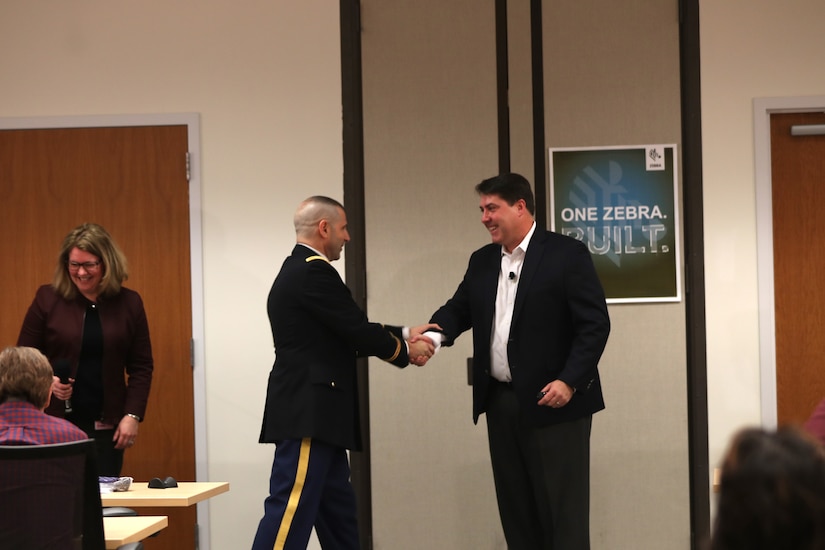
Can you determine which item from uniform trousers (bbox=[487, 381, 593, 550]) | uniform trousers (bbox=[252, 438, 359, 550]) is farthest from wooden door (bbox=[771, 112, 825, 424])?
uniform trousers (bbox=[252, 438, 359, 550])

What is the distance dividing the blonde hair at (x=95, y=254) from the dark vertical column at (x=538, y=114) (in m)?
1.97

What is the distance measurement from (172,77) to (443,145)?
1409 mm

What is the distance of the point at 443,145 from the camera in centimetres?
486

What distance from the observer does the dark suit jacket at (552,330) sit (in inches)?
145

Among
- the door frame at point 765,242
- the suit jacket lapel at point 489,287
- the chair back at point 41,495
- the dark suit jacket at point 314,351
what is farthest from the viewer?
the door frame at point 765,242

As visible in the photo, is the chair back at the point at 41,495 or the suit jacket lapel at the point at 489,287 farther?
the suit jacket lapel at the point at 489,287

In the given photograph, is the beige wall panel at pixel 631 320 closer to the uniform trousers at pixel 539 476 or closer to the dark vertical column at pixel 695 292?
the dark vertical column at pixel 695 292

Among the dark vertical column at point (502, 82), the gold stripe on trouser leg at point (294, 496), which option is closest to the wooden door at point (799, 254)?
the dark vertical column at point (502, 82)

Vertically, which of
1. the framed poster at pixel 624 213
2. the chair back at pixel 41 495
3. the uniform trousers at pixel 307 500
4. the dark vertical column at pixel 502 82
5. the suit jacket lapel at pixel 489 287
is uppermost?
the dark vertical column at pixel 502 82

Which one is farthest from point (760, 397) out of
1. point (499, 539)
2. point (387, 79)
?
point (387, 79)

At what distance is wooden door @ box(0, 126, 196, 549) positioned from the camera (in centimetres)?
491

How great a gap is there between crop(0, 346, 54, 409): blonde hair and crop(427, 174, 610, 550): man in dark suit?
1.74 meters

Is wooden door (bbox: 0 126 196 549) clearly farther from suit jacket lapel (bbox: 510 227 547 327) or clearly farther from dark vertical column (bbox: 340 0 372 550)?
suit jacket lapel (bbox: 510 227 547 327)

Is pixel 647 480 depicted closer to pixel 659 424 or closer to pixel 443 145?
pixel 659 424
